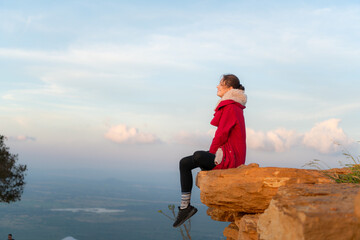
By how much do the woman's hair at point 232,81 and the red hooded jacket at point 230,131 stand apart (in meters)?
0.21

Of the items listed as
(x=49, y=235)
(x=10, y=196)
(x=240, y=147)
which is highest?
(x=240, y=147)

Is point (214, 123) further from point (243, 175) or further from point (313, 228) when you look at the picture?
point (313, 228)

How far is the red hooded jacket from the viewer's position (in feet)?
21.5

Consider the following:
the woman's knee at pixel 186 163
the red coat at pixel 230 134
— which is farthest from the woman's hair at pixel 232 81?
the woman's knee at pixel 186 163

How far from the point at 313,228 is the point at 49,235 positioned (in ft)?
450

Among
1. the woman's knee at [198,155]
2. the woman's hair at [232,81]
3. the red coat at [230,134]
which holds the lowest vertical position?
the woman's knee at [198,155]

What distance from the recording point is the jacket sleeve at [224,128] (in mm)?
6555

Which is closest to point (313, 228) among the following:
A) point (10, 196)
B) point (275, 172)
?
point (275, 172)

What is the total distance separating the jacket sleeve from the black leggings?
8.0 inches

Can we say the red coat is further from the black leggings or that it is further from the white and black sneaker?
the white and black sneaker

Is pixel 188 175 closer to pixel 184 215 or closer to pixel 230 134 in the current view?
pixel 184 215

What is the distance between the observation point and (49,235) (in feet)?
417

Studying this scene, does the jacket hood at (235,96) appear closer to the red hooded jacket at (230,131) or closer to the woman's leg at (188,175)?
the red hooded jacket at (230,131)

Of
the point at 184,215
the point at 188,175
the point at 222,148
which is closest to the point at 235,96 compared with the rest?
the point at 222,148
